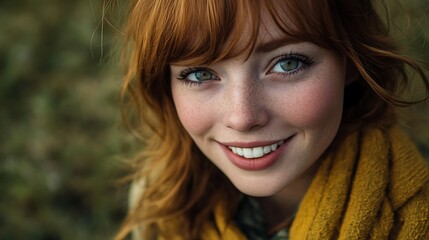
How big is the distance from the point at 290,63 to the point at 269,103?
0.33 ft

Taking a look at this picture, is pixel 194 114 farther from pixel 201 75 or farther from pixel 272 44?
pixel 272 44

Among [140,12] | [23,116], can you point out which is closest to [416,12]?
[140,12]

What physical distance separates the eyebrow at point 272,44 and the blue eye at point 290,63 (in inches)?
1.4

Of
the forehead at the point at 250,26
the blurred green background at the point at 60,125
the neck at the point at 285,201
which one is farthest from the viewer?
the blurred green background at the point at 60,125

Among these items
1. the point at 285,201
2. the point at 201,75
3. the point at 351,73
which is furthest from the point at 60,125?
the point at 351,73

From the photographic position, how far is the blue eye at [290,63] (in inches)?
53.9

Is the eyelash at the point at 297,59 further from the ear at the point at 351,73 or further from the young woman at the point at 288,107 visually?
the ear at the point at 351,73

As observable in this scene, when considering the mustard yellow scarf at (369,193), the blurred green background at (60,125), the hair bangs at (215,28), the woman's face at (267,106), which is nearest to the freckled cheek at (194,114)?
the woman's face at (267,106)

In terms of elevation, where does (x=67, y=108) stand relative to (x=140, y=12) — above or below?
below

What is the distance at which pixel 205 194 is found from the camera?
1.84m

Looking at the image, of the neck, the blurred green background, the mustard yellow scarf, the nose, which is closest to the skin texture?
the nose

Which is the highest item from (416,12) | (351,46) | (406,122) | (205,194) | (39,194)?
(351,46)

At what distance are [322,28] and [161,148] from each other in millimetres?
737

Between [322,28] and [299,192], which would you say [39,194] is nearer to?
[299,192]
